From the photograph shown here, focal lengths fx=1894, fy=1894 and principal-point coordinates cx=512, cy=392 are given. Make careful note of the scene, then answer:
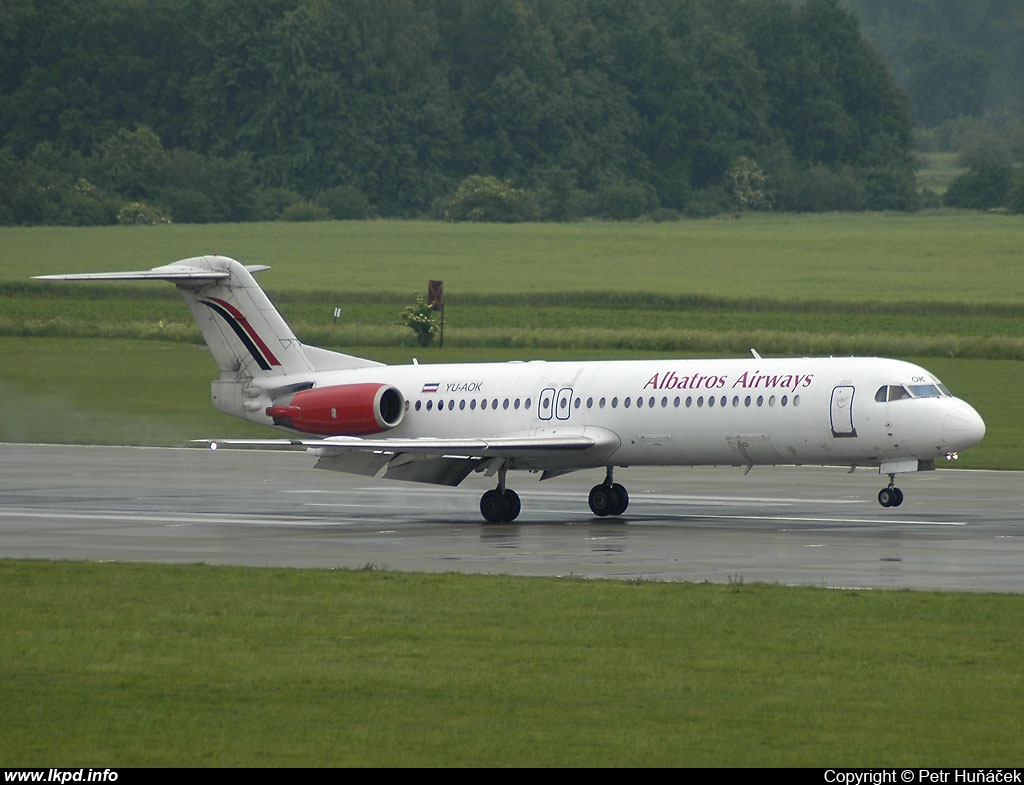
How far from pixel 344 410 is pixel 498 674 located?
Answer: 1896cm

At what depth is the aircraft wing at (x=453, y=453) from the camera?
32375 millimetres

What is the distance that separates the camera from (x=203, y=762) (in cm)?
1297

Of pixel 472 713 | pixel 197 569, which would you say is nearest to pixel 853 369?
pixel 197 569

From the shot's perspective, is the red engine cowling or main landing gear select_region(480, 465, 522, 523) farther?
the red engine cowling

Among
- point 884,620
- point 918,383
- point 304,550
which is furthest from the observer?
point 918,383

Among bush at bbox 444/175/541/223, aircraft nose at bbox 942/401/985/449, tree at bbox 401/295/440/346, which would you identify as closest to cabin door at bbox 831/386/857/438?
aircraft nose at bbox 942/401/985/449

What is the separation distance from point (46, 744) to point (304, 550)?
14.1 metres

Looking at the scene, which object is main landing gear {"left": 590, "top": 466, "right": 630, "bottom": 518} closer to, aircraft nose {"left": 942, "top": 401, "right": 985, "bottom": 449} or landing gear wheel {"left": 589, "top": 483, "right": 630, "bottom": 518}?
landing gear wheel {"left": 589, "top": 483, "right": 630, "bottom": 518}

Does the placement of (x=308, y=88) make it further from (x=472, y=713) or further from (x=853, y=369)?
(x=472, y=713)

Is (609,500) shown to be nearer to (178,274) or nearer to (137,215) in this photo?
(178,274)

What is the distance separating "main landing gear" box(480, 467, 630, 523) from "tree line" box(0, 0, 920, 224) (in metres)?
93.4

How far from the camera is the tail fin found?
36.7 meters

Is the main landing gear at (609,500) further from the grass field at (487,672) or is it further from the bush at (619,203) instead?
the bush at (619,203)

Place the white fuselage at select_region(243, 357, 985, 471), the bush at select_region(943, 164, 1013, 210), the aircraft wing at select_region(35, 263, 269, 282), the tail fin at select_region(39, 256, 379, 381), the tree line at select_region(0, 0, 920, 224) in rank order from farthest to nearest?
the tree line at select_region(0, 0, 920, 224) < the bush at select_region(943, 164, 1013, 210) < the tail fin at select_region(39, 256, 379, 381) < the aircraft wing at select_region(35, 263, 269, 282) < the white fuselage at select_region(243, 357, 985, 471)
